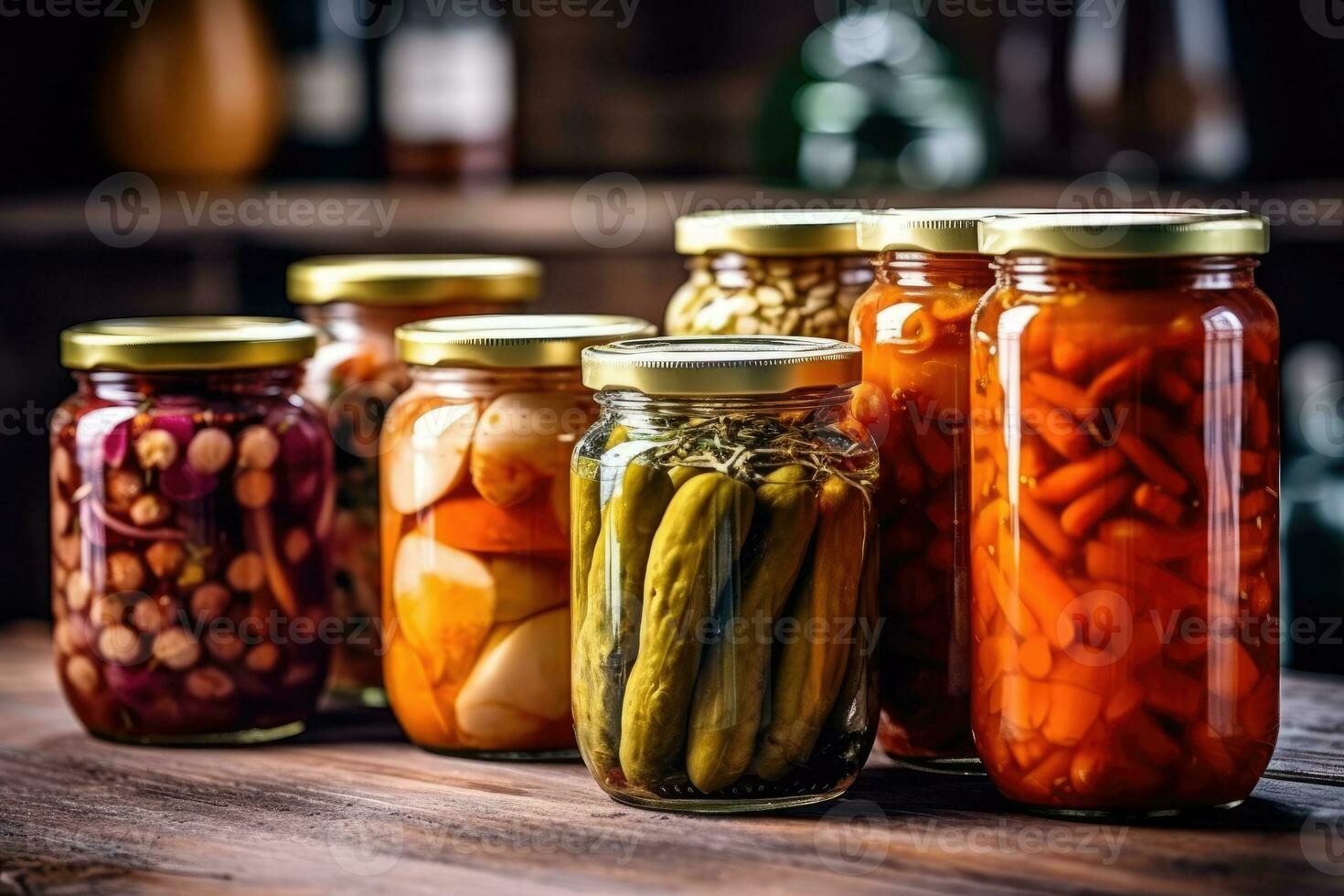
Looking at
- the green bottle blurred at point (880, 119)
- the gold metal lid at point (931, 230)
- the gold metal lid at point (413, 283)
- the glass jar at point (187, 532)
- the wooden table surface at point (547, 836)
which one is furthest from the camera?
the green bottle blurred at point (880, 119)

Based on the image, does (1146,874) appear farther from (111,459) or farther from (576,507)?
(111,459)

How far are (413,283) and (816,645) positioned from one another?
14.1 inches

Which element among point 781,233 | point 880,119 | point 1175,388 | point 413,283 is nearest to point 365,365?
point 413,283

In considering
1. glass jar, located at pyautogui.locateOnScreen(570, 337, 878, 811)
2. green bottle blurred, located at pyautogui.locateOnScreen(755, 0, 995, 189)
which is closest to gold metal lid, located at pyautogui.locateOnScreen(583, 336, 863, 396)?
glass jar, located at pyautogui.locateOnScreen(570, 337, 878, 811)

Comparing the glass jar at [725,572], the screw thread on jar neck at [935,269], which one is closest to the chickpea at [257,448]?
the glass jar at [725,572]

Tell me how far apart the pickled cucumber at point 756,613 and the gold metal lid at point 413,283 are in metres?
0.32

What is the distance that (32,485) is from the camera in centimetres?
177

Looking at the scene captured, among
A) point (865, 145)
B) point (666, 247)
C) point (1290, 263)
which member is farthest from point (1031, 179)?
point (666, 247)

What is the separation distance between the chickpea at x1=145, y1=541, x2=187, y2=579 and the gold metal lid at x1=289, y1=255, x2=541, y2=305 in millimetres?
177

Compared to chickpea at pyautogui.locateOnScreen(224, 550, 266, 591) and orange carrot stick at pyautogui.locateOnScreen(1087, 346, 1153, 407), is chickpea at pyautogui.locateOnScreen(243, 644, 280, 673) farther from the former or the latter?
orange carrot stick at pyautogui.locateOnScreen(1087, 346, 1153, 407)

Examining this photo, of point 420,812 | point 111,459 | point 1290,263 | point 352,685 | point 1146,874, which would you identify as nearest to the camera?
point 1146,874

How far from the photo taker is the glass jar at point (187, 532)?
0.86 metres

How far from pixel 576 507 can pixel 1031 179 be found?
84 centimetres

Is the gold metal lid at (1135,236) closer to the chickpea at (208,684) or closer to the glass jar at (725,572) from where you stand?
the glass jar at (725,572)
